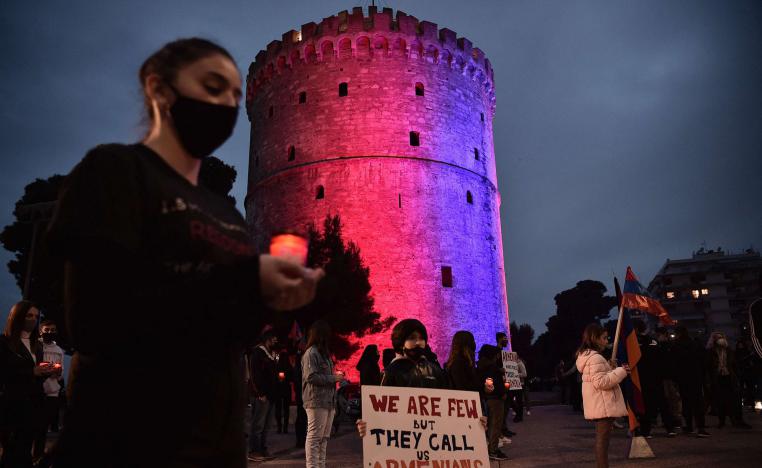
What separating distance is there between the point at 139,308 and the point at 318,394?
5584 millimetres

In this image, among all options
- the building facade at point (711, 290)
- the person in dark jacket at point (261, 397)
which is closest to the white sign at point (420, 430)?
the person in dark jacket at point (261, 397)

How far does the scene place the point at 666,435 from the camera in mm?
9797

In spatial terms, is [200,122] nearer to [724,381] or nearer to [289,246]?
[289,246]

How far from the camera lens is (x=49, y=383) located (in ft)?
20.1

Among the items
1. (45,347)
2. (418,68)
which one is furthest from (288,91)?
(45,347)

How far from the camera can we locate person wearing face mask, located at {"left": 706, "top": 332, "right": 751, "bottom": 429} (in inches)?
407

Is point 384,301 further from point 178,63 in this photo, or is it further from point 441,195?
point 178,63

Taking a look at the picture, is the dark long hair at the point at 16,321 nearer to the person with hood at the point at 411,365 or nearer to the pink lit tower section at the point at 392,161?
the person with hood at the point at 411,365

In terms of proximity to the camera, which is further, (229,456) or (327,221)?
(327,221)

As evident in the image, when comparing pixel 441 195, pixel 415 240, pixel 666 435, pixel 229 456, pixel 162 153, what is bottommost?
pixel 666 435

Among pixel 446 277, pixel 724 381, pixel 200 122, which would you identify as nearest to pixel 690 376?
pixel 724 381

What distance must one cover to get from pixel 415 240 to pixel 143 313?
22.5 m

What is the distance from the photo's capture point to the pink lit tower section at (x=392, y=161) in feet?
76.5

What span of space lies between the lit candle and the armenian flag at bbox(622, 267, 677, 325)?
6.91m
